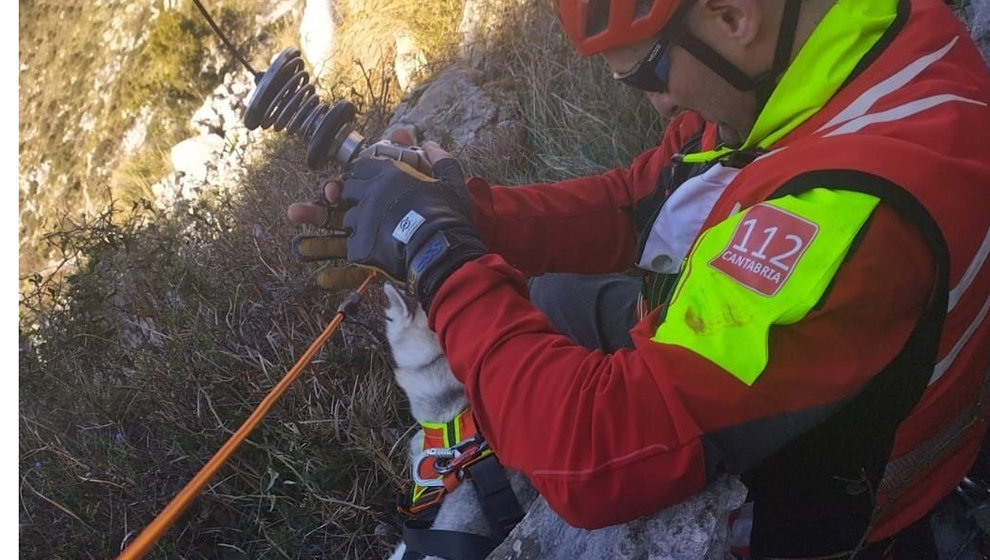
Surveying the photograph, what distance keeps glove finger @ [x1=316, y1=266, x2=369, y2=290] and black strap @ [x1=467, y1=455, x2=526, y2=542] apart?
635 millimetres

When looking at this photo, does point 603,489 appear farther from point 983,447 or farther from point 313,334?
point 313,334

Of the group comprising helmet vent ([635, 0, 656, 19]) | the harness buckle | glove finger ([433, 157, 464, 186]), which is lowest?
the harness buckle

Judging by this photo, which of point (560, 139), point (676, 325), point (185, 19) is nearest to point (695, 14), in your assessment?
point (676, 325)

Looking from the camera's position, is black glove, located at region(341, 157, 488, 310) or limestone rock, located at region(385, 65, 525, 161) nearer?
black glove, located at region(341, 157, 488, 310)

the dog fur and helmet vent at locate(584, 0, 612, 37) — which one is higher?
helmet vent at locate(584, 0, 612, 37)

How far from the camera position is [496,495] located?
1.89 metres

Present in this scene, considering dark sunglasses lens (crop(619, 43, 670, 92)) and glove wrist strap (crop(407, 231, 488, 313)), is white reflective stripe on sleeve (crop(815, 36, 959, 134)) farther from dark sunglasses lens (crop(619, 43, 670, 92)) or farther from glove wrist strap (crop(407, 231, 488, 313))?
glove wrist strap (crop(407, 231, 488, 313))

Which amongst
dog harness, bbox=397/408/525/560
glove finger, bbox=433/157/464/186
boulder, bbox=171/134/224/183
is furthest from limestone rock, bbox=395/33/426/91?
dog harness, bbox=397/408/525/560

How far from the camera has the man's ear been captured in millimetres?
1298

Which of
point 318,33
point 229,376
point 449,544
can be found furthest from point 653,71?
point 318,33

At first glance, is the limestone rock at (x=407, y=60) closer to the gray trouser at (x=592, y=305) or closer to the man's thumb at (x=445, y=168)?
the gray trouser at (x=592, y=305)

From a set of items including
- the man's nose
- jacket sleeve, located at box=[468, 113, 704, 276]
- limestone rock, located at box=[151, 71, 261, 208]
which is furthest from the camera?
limestone rock, located at box=[151, 71, 261, 208]

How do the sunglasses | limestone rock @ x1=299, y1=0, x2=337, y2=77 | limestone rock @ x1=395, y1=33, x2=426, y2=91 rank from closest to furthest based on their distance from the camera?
the sunglasses → limestone rock @ x1=395, y1=33, x2=426, y2=91 → limestone rock @ x1=299, y1=0, x2=337, y2=77

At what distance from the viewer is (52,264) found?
21.5ft
